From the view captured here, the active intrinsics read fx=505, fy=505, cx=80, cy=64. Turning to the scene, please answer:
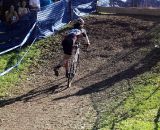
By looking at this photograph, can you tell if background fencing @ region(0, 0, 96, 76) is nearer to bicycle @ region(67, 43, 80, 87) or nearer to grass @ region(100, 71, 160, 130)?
bicycle @ region(67, 43, 80, 87)

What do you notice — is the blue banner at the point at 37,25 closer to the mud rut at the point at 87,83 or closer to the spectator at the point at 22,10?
the spectator at the point at 22,10

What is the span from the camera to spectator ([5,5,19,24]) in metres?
19.3

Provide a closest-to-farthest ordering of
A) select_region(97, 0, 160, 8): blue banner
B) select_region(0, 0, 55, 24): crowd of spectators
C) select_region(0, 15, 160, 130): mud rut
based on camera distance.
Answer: select_region(0, 15, 160, 130): mud rut < select_region(0, 0, 55, 24): crowd of spectators < select_region(97, 0, 160, 8): blue banner

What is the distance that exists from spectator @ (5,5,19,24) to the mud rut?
2.78 m

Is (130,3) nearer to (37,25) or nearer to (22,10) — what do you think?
(22,10)

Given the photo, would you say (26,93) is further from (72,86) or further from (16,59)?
(16,59)

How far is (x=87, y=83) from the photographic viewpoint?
14.5 m

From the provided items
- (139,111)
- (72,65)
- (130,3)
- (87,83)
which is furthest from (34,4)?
(139,111)

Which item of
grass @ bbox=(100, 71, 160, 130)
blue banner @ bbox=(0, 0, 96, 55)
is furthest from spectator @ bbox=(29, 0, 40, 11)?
grass @ bbox=(100, 71, 160, 130)

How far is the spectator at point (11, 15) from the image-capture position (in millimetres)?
19312

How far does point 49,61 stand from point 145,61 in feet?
10.7

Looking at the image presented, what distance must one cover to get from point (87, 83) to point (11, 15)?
20.6 ft

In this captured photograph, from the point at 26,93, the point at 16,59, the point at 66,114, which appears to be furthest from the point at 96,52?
the point at 66,114

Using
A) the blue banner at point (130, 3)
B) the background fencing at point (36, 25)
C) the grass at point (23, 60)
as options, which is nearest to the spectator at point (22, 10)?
the background fencing at point (36, 25)
